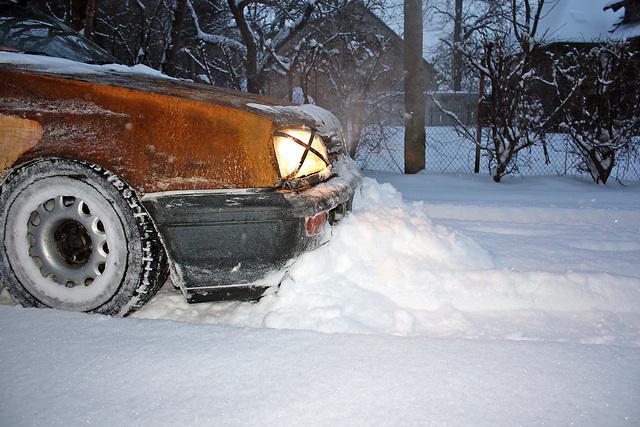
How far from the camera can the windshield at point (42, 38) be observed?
2.78 m

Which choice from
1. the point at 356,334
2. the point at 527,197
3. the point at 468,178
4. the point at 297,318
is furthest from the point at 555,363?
the point at 468,178

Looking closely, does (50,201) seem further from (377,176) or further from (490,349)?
(377,176)

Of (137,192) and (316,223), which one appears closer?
(137,192)

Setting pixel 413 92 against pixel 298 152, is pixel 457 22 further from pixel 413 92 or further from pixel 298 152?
pixel 298 152

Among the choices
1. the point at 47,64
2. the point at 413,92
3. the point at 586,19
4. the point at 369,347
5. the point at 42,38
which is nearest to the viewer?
the point at 369,347

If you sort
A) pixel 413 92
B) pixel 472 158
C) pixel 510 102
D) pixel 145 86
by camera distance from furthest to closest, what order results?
pixel 472 158
pixel 413 92
pixel 510 102
pixel 145 86

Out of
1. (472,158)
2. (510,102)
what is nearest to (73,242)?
(510,102)

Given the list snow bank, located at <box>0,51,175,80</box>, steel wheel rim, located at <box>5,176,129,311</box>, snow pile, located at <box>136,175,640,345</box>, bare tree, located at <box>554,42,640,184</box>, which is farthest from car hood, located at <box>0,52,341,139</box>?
bare tree, located at <box>554,42,640,184</box>

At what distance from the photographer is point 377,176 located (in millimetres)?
7512

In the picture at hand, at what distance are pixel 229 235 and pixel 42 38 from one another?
2.01 metres

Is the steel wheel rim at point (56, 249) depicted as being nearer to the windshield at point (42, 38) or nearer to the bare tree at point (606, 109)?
the windshield at point (42, 38)

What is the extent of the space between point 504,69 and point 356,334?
6.11 meters

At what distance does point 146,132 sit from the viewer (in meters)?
2.05

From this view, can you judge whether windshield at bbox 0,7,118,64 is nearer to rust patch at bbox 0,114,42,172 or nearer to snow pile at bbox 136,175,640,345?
rust patch at bbox 0,114,42,172
